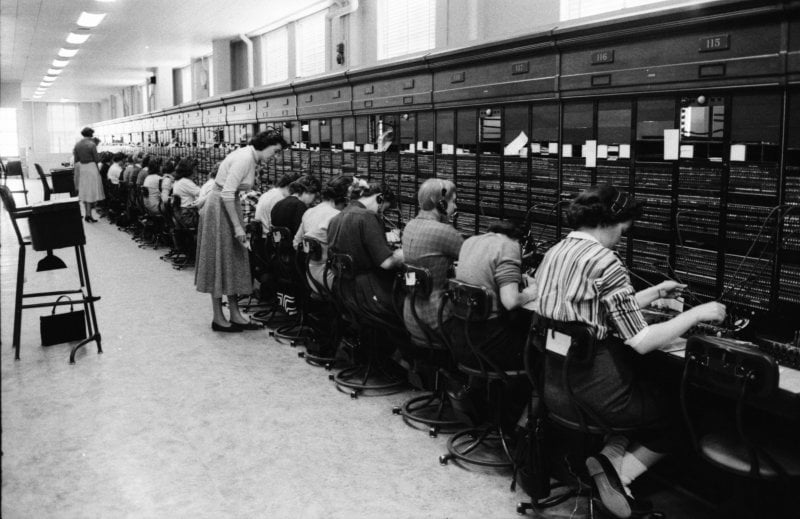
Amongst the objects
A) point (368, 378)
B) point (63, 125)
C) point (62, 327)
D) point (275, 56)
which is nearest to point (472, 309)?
point (368, 378)

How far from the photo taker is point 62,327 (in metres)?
5.29

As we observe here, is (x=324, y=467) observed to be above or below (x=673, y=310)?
below

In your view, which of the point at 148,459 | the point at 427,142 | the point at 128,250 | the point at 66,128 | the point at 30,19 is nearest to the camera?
the point at 148,459

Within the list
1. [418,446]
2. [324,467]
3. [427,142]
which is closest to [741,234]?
[418,446]

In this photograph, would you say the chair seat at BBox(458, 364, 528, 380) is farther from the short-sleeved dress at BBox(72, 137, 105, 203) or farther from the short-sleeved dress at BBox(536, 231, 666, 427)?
the short-sleeved dress at BBox(72, 137, 105, 203)

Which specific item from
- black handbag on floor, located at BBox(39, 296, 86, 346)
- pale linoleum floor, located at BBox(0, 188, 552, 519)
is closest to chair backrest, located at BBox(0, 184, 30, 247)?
pale linoleum floor, located at BBox(0, 188, 552, 519)

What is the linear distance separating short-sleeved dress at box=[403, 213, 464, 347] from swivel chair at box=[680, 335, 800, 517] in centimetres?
146

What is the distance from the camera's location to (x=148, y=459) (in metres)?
3.34

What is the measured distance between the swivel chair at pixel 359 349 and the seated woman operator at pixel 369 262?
0.11 feet

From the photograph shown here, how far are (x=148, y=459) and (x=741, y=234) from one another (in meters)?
2.86

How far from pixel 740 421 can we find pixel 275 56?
11.0 m

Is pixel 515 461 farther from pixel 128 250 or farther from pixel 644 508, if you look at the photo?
pixel 128 250

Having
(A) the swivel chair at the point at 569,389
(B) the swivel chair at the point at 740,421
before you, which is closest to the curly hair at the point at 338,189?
(A) the swivel chair at the point at 569,389

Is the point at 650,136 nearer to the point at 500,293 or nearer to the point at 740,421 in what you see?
the point at 500,293
